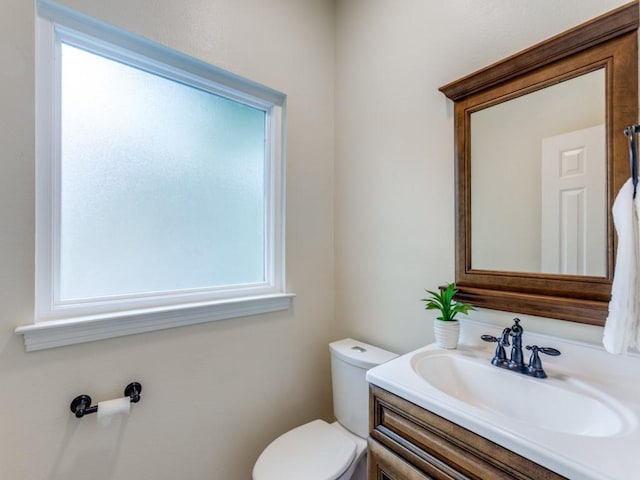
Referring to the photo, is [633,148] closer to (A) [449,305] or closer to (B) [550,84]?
(B) [550,84]

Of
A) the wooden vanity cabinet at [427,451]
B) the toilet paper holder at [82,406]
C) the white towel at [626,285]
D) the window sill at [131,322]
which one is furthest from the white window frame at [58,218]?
the white towel at [626,285]

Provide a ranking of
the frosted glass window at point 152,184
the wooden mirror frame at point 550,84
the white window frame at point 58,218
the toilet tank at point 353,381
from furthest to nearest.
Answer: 1. the toilet tank at point 353,381
2. the frosted glass window at point 152,184
3. the white window frame at point 58,218
4. the wooden mirror frame at point 550,84

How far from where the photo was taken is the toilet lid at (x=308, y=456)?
1.14 metres

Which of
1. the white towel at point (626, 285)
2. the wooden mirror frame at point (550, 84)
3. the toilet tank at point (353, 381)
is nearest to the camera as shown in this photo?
the white towel at point (626, 285)

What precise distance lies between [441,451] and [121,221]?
53.4 inches

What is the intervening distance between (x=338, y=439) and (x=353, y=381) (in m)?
0.25

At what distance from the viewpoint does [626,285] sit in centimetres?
77

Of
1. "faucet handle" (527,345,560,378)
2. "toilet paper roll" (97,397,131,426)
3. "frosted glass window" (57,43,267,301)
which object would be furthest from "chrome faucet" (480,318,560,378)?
"toilet paper roll" (97,397,131,426)

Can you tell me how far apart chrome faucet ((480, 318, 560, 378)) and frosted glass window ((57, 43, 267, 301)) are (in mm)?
1110

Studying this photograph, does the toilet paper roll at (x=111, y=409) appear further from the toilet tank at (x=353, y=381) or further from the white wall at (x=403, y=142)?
the white wall at (x=403, y=142)

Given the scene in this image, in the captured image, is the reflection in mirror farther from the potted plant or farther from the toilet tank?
the toilet tank

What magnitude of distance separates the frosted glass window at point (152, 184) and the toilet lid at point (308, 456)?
2.51 feet

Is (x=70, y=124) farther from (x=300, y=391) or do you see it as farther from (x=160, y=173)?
(x=300, y=391)

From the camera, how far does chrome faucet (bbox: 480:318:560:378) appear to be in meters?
0.93
